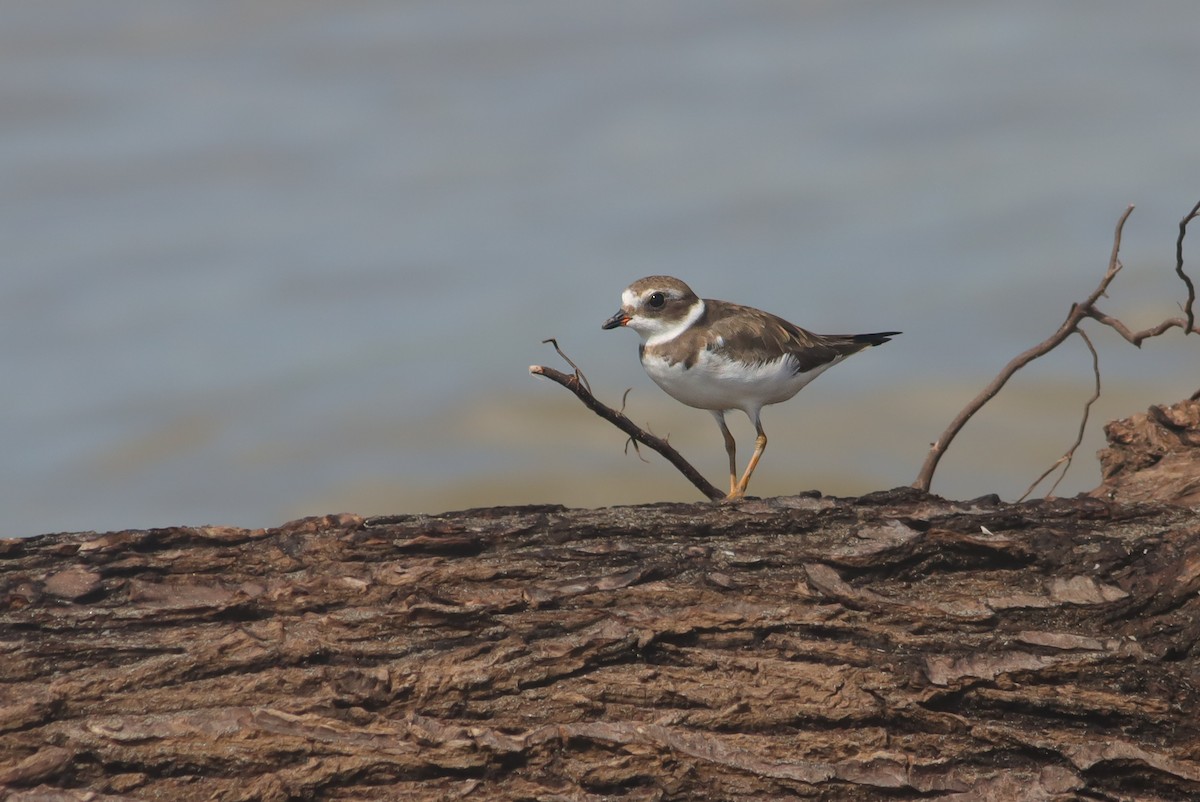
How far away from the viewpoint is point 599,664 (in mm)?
5090

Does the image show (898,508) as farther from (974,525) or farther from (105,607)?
(105,607)

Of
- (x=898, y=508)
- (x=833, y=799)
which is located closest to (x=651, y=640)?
(x=833, y=799)

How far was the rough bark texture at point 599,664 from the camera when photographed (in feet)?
15.8

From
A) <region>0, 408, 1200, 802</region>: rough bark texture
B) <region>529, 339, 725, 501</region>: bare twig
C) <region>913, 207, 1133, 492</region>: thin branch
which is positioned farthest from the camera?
<region>913, 207, 1133, 492</region>: thin branch

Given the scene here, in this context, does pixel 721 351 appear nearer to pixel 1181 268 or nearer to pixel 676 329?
pixel 676 329

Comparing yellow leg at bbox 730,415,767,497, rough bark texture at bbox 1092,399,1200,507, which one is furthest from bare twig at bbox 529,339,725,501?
rough bark texture at bbox 1092,399,1200,507

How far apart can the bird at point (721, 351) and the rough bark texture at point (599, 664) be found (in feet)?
7.75

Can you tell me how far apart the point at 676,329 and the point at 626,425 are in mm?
1689

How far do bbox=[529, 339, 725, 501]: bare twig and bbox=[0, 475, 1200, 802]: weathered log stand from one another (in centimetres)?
104

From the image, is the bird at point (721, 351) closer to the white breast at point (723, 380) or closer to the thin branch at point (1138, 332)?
the white breast at point (723, 380)

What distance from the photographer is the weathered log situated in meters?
4.82

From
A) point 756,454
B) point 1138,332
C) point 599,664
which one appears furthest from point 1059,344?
point 599,664

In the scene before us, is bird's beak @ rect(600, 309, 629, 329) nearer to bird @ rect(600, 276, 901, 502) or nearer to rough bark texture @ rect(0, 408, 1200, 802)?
bird @ rect(600, 276, 901, 502)

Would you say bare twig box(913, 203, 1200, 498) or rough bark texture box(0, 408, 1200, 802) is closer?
rough bark texture box(0, 408, 1200, 802)
